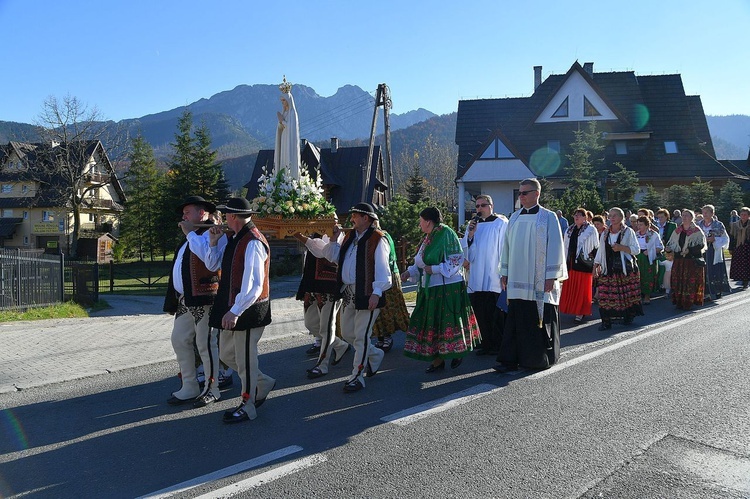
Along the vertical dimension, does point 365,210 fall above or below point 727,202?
below

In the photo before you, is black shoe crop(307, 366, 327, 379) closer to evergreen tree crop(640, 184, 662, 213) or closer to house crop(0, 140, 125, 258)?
evergreen tree crop(640, 184, 662, 213)

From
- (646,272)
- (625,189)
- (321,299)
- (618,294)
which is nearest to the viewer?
(321,299)

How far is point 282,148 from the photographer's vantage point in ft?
28.2

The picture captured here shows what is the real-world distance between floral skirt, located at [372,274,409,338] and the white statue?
7.48ft

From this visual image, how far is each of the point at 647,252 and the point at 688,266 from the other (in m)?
1.55

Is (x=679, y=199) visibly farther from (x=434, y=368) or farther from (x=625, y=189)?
(x=434, y=368)

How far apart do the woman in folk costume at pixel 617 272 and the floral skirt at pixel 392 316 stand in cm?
370

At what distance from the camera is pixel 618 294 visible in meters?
9.80

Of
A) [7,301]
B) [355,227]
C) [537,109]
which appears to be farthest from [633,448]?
[537,109]

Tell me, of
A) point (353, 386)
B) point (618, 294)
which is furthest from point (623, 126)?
point (353, 386)

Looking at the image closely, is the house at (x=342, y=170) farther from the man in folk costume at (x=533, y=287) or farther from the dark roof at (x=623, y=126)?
the man in folk costume at (x=533, y=287)

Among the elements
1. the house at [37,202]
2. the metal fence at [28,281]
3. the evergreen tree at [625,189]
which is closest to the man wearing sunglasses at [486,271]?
the metal fence at [28,281]

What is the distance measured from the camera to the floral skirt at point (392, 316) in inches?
320

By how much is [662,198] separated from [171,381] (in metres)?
31.5
